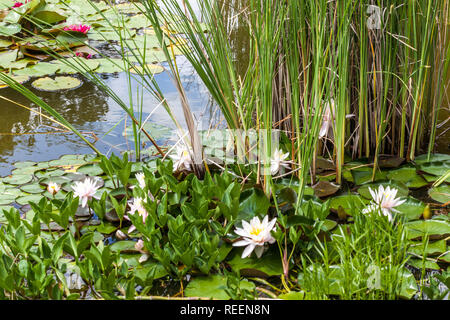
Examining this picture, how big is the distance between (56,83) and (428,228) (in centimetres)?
257

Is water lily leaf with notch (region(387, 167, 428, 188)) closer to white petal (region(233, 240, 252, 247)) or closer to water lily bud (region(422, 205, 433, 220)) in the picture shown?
water lily bud (region(422, 205, 433, 220))

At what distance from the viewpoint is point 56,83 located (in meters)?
3.35

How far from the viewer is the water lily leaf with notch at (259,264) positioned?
1.58m

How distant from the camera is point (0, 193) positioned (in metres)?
2.09

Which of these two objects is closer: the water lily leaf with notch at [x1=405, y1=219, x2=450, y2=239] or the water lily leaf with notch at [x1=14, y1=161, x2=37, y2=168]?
the water lily leaf with notch at [x1=405, y1=219, x2=450, y2=239]

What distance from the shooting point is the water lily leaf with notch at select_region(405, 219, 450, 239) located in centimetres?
172

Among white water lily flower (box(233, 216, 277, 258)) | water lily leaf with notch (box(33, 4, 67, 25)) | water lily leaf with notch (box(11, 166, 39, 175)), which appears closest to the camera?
white water lily flower (box(233, 216, 277, 258))

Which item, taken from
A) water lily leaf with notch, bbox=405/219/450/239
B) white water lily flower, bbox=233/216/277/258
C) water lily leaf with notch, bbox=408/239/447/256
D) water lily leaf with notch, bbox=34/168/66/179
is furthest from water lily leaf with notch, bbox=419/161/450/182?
water lily leaf with notch, bbox=34/168/66/179

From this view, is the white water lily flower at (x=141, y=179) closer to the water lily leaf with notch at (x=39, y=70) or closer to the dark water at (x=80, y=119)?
the dark water at (x=80, y=119)

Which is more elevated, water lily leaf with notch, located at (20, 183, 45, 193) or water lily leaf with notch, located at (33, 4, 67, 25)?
water lily leaf with notch, located at (33, 4, 67, 25)

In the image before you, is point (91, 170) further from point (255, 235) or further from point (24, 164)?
point (255, 235)

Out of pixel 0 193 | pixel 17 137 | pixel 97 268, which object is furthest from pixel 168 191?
A: pixel 17 137

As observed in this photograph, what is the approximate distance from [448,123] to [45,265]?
85.1 inches

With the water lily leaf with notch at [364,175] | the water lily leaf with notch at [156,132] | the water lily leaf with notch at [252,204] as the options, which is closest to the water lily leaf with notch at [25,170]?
the water lily leaf with notch at [156,132]
